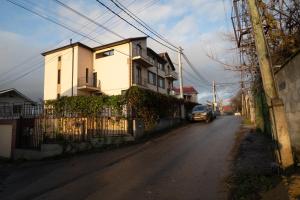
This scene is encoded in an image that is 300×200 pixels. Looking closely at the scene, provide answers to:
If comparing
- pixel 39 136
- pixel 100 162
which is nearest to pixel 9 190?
pixel 100 162

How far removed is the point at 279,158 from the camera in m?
6.49

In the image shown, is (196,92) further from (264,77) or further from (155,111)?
(264,77)

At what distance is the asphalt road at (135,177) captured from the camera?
6.49 m

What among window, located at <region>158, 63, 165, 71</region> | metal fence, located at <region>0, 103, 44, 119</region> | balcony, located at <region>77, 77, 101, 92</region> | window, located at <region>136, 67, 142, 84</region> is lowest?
metal fence, located at <region>0, 103, 44, 119</region>

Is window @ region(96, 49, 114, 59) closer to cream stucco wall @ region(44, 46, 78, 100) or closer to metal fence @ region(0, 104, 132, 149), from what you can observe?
cream stucco wall @ region(44, 46, 78, 100)

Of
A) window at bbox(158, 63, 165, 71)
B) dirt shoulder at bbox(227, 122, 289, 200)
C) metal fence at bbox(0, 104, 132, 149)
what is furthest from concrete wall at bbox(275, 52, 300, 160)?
window at bbox(158, 63, 165, 71)

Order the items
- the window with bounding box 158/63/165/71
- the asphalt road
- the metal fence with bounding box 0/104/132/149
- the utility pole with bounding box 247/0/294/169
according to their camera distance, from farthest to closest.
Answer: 1. the window with bounding box 158/63/165/71
2. the metal fence with bounding box 0/104/132/149
3. the asphalt road
4. the utility pole with bounding box 247/0/294/169

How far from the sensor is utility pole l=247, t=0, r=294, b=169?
6.26m

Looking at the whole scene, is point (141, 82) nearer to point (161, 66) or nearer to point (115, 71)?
point (115, 71)

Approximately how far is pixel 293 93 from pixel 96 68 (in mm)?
28337

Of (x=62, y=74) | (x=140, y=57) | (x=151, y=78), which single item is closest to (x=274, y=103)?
(x=140, y=57)

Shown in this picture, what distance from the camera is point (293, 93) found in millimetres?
7242

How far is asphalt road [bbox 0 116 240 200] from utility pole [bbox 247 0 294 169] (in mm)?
1709

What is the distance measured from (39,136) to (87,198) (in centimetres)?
1108
